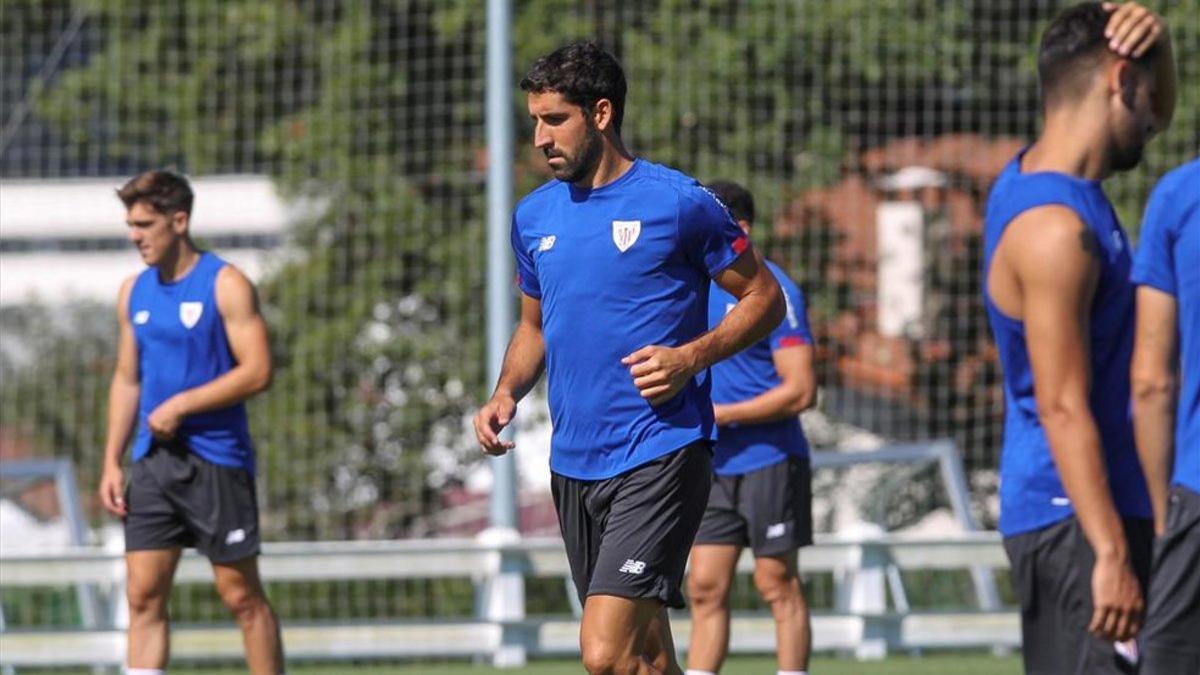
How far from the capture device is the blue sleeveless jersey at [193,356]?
27.5 ft

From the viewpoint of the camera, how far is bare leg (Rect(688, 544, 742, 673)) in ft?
27.8

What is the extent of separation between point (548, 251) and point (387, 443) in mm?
9209

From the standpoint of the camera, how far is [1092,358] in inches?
171

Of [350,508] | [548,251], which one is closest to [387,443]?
[350,508]

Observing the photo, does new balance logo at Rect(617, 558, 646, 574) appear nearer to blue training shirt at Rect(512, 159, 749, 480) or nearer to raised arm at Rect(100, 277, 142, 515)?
blue training shirt at Rect(512, 159, 749, 480)

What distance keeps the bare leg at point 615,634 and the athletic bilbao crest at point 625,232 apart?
3.17ft

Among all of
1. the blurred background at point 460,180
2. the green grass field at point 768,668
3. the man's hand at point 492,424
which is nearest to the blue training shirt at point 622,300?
the man's hand at point 492,424

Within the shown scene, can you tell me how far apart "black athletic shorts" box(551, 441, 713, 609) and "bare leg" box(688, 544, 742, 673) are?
7.91ft

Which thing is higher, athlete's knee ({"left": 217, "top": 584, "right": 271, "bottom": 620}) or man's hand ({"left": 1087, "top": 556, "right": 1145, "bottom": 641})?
man's hand ({"left": 1087, "top": 556, "right": 1145, "bottom": 641})

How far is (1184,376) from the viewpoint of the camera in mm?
4500

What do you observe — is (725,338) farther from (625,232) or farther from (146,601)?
(146,601)

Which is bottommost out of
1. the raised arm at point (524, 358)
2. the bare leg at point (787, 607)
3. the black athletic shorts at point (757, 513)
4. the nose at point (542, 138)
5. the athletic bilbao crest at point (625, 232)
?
the bare leg at point (787, 607)

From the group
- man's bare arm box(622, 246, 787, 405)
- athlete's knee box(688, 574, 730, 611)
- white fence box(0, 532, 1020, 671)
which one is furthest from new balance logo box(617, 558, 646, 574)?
white fence box(0, 532, 1020, 671)

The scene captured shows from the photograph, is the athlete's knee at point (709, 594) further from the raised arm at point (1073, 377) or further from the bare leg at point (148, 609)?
the raised arm at point (1073, 377)
